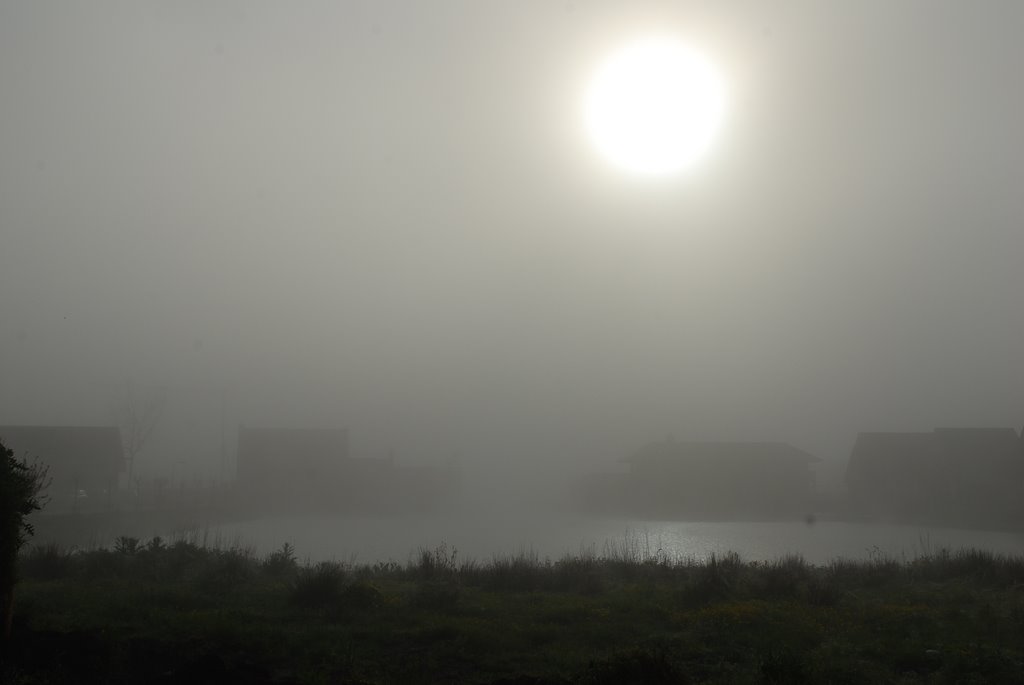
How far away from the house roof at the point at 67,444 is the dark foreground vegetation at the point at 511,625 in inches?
1614

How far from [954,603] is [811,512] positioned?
51.0 metres

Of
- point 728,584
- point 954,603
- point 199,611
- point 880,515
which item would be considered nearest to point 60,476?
point 199,611

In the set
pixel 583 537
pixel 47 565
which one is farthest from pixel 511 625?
pixel 583 537

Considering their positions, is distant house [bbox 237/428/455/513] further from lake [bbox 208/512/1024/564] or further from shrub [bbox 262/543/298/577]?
shrub [bbox 262/543/298/577]

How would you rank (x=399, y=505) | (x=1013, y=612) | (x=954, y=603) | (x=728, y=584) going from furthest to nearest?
(x=399, y=505) < (x=728, y=584) < (x=954, y=603) < (x=1013, y=612)

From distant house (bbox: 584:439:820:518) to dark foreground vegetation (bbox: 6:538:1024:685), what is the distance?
46.9m

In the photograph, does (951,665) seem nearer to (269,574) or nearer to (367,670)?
(367,670)

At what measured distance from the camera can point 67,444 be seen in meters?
54.5

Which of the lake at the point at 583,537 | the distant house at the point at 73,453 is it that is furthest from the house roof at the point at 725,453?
the distant house at the point at 73,453

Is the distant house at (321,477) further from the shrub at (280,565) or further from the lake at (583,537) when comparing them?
the shrub at (280,565)

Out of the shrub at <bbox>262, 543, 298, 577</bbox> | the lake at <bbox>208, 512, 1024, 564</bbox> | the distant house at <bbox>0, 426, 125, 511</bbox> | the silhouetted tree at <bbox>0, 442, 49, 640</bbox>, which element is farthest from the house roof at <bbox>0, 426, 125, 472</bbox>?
the silhouetted tree at <bbox>0, 442, 49, 640</bbox>

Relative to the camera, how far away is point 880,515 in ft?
190

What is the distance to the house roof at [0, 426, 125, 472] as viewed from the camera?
53.2 m

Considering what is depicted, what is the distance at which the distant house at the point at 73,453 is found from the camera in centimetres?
5259
